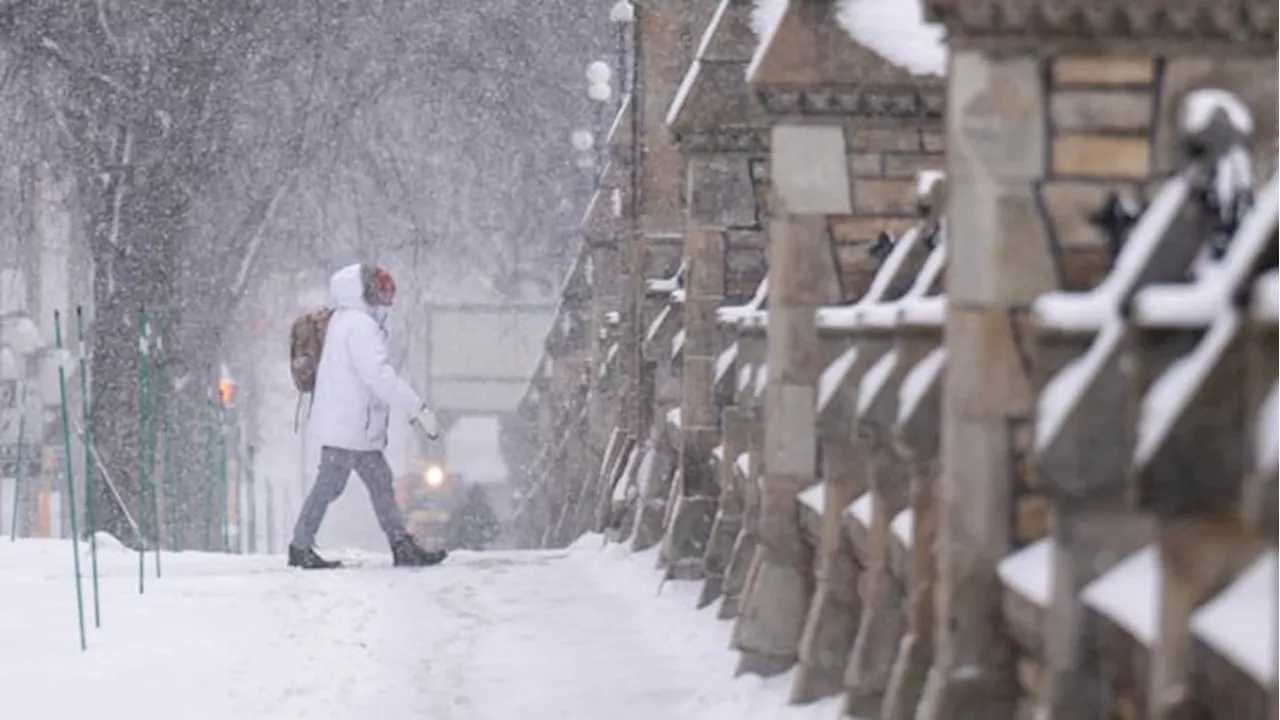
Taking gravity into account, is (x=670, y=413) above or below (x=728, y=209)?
below

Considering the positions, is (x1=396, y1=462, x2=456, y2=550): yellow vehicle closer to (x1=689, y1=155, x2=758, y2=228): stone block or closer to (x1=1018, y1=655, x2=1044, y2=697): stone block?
(x1=689, y1=155, x2=758, y2=228): stone block

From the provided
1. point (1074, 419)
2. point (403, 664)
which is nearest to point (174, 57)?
point (403, 664)

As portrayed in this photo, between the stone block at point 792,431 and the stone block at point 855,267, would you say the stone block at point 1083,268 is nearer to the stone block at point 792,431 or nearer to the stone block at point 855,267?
the stone block at point 792,431

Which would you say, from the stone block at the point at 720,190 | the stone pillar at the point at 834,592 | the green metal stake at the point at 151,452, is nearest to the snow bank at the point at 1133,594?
the stone pillar at the point at 834,592

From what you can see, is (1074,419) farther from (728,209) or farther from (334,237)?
(334,237)

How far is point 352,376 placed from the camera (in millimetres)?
16781

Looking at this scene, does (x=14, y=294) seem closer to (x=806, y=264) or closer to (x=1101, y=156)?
(x=806, y=264)

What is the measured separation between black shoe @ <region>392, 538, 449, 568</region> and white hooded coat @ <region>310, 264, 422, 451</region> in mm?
645

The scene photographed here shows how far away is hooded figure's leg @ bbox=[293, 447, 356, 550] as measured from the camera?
16.7m

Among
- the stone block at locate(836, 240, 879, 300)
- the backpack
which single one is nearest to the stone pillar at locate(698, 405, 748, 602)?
the stone block at locate(836, 240, 879, 300)

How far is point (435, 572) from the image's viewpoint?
16.0 metres

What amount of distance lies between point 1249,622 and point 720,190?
33.2ft

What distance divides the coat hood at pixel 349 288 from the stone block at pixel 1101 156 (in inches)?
368

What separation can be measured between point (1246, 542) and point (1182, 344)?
39 cm
